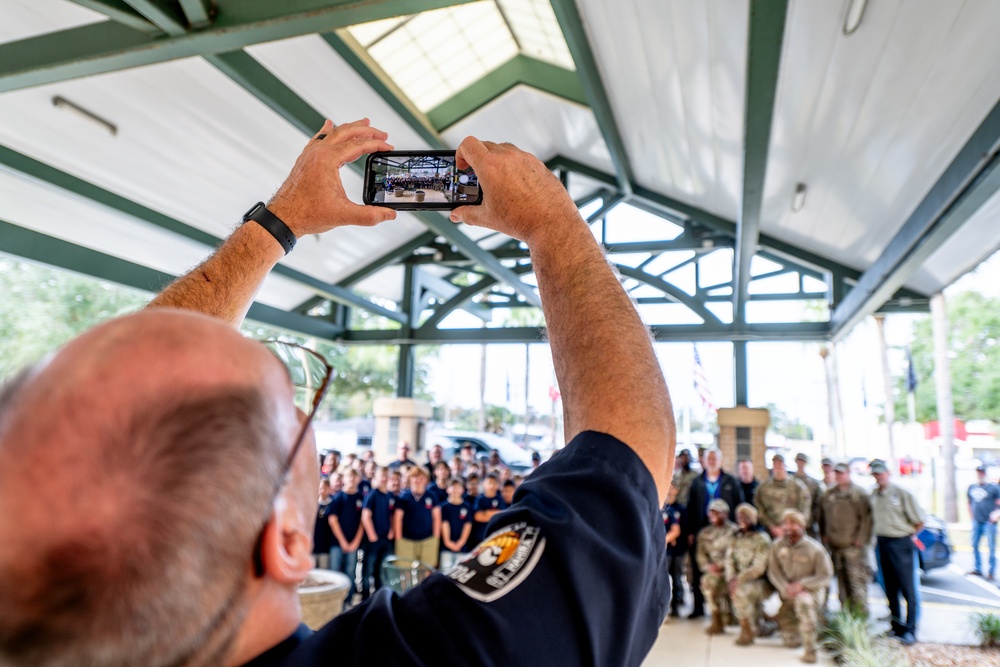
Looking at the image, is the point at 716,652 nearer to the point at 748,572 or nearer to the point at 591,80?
the point at 748,572

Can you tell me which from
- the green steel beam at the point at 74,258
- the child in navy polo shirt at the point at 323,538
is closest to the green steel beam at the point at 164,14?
the green steel beam at the point at 74,258

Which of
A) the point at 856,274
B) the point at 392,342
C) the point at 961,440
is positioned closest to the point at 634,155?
the point at 856,274

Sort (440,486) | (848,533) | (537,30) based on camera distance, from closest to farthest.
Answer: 1. (848,533)
2. (537,30)
3. (440,486)

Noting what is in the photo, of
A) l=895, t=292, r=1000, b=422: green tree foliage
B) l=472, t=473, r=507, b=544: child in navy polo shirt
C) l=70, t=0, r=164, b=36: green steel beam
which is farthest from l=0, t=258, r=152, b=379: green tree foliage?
l=895, t=292, r=1000, b=422: green tree foliage

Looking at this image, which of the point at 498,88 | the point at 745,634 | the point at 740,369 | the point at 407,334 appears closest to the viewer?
the point at 745,634

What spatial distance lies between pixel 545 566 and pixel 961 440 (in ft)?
84.6

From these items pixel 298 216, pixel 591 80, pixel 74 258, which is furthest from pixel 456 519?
pixel 298 216

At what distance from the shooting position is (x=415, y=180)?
4.01 ft

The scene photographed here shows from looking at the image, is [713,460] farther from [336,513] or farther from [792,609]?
[336,513]

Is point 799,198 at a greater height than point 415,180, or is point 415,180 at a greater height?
point 799,198

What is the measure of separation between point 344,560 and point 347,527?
0.37m

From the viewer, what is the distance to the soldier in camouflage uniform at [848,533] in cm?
640

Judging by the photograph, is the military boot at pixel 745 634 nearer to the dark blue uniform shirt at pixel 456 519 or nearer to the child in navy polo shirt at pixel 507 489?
the child in navy polo shirt at pixel 507 489

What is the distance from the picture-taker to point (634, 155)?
350 inches
